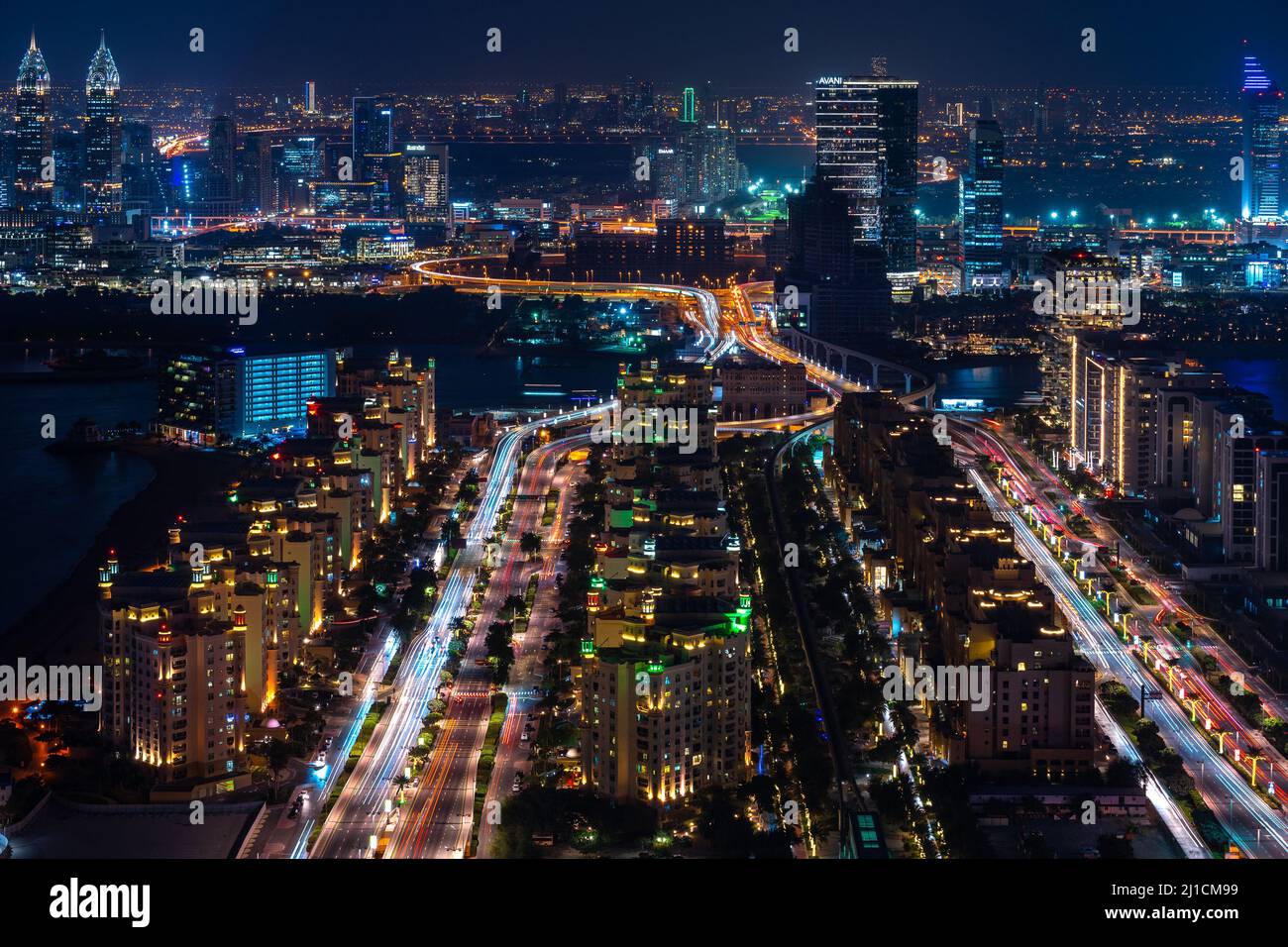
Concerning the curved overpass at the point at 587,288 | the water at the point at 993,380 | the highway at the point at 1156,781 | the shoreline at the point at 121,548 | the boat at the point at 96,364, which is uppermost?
the curved overpass at the point at 587,288

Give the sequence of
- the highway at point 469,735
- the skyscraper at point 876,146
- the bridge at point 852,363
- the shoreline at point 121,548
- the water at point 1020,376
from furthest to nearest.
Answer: the skyscraper at point 876,146 < the bridge at point 852,363 < the water at point 1020,376 < the shoreline at point 121,548 < the highway at point 469,735

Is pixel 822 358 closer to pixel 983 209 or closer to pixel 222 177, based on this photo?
pixel 983 209

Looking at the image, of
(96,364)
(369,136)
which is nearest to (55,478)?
(96,364)

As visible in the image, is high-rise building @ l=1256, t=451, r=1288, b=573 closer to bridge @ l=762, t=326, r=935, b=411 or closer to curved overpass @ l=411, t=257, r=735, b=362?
bridge @ l=762, t=326, r=935, b=411

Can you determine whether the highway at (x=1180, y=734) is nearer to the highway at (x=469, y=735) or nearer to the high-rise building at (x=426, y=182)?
the highway at (x=469, y=735)

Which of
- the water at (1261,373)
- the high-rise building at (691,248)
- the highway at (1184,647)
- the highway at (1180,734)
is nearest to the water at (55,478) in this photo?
the highway at (1180,734)
